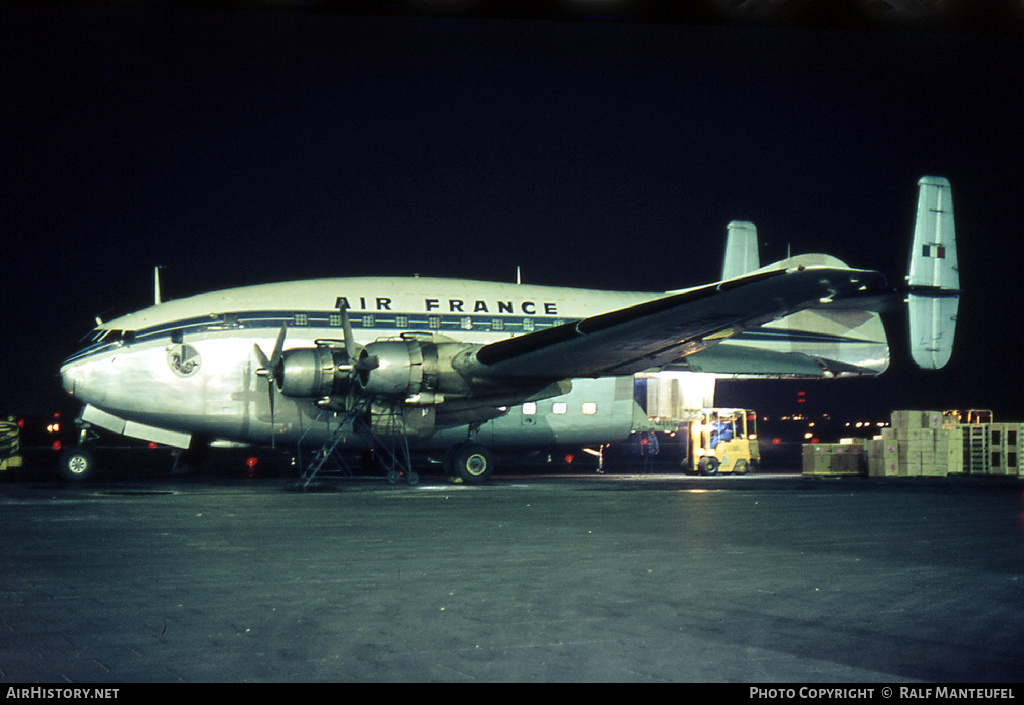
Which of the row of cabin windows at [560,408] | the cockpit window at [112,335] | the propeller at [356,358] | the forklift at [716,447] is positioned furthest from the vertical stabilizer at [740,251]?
the cockpit window at [112,335]

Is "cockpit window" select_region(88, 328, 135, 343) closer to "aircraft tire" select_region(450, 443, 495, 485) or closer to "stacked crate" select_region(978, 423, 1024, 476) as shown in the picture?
"aircraft tire" select_region(450, 443, 495, 485)

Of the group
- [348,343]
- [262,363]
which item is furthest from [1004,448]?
[262,363]

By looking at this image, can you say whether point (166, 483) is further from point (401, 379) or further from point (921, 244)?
point (921, 244)

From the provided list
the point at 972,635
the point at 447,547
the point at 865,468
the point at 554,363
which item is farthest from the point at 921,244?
the point at 972,635

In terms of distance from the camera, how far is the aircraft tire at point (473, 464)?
72.3 ft

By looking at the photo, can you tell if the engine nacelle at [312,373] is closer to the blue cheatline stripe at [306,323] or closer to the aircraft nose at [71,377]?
the blue cheatline stripe at [306,323]

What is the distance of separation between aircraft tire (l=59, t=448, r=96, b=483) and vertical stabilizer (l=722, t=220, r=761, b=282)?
63.1ft

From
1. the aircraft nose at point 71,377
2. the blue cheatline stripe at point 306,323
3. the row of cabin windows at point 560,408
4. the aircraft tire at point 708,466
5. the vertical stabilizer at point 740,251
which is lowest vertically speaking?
the aircraft tire at point 708,466

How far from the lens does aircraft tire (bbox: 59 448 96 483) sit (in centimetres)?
2114

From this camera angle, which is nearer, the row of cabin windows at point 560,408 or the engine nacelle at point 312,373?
the engine nacelle at point 312,373

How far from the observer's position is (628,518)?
13.1m

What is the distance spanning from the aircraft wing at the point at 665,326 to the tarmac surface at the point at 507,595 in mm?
3990

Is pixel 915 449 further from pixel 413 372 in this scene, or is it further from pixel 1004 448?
pixel 413 372
